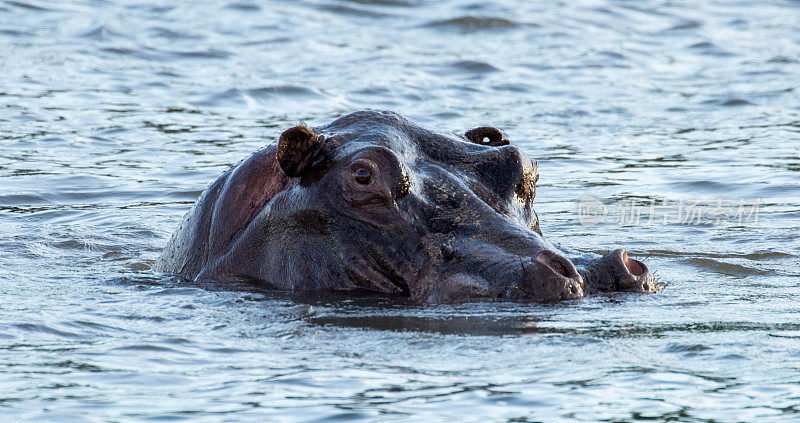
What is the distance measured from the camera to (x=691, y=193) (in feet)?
39.4

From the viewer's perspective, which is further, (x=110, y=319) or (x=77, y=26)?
(x=77, y=26)

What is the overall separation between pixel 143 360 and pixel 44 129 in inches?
383

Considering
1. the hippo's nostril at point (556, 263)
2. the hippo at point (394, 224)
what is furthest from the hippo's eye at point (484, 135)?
the hippo's nostril at point (556, 263)

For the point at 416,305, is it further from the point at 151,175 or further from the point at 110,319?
the point at 151,175

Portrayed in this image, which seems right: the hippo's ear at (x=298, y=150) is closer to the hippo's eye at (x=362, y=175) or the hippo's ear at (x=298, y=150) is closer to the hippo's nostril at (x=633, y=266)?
the hippo's eye at (x=362, y=175)

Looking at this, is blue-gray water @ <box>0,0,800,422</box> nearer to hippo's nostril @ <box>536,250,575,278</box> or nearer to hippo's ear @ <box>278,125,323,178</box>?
hippo's nostril @ <box>536,250,575,278</box>

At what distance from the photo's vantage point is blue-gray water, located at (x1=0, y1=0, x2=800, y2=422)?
491 cm

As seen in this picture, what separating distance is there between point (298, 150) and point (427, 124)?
1.64 m

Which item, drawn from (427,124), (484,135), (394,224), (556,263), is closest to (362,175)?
(394,224)

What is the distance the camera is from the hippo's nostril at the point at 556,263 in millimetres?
5965

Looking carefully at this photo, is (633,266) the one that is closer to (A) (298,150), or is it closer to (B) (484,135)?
(B) (484,135)

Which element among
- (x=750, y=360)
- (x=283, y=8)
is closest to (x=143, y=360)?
(x=750, y=360)

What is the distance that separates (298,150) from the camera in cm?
661

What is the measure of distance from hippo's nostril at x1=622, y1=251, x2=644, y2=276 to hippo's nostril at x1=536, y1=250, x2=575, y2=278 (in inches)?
16.4
